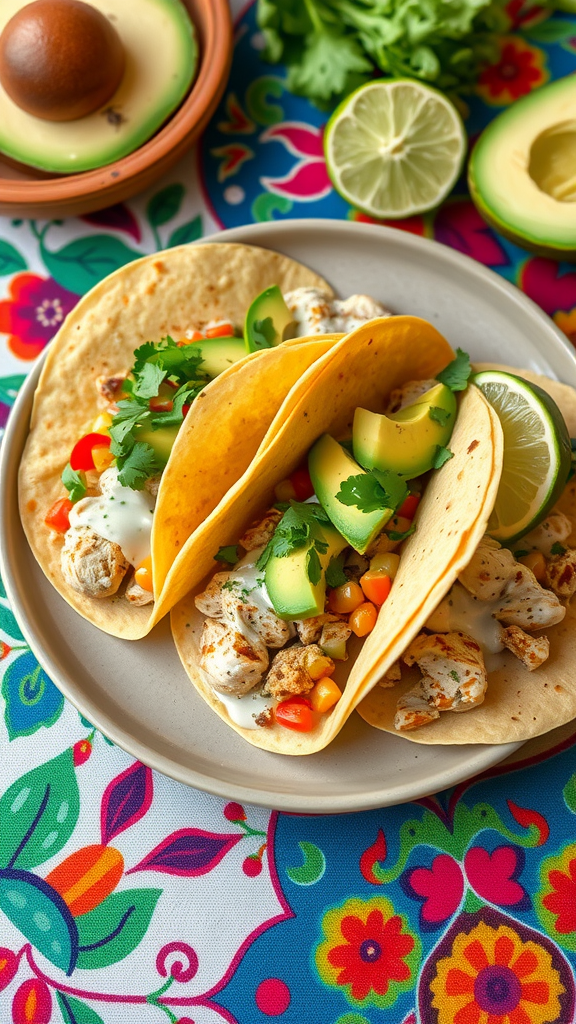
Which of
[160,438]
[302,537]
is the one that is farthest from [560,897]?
[160,438]

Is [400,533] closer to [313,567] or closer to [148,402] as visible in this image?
[313,567]

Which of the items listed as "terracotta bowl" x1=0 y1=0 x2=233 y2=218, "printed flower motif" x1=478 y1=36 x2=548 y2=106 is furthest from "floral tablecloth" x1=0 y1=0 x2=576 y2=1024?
"printed flower motif" x1=478 y1=36 x2=548 y2=106

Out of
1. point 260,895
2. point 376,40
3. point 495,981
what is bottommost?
point 495,981

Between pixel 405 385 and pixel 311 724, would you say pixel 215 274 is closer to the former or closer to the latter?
pixel 405 385

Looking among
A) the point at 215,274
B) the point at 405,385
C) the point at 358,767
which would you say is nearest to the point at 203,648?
the point at 358,767

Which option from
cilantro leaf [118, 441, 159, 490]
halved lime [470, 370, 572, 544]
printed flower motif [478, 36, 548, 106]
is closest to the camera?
halved lime [470, 370, 572, 544]

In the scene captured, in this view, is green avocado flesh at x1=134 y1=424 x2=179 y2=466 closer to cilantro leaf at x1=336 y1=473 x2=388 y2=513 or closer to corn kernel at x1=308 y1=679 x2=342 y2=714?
cilantro leaf at x1=336 y1=473 x2=388 y2=513
